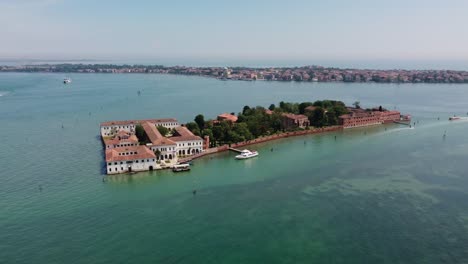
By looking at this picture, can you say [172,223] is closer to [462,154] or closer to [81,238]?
[81,238]

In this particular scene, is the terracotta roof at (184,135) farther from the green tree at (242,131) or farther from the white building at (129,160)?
the green tree at (242,131)

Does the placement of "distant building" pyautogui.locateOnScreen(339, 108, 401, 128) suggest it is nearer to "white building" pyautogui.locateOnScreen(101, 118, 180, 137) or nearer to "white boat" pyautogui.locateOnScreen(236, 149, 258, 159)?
"white boat" pyautogui.locateOnScreen(236, 149, 258, 159)

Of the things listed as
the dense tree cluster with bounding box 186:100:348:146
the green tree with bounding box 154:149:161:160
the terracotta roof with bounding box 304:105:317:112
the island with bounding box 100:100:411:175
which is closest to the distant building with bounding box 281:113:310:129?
the island with bounding box 100:100:411:175

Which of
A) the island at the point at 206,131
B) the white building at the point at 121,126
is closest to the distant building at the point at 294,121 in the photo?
the island at the point at 206,131

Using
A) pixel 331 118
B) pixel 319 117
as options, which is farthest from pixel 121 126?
pixel 331 118

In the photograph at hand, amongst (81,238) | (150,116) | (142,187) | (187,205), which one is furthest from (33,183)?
(150,116)
